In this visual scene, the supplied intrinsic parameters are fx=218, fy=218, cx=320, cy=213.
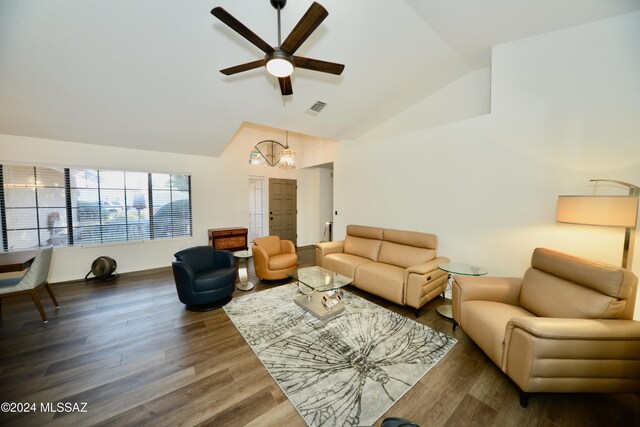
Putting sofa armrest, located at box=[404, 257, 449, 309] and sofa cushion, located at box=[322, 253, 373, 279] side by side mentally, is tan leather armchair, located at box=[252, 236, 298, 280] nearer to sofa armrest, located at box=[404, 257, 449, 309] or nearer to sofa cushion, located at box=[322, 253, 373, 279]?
sofa cushion, located at box=[322, 253, 373, 279]

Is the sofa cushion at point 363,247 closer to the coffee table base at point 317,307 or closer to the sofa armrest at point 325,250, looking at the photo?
the sofa armrest at point 325,250

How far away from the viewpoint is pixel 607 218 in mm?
1809

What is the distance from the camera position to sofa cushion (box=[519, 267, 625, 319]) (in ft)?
5.37

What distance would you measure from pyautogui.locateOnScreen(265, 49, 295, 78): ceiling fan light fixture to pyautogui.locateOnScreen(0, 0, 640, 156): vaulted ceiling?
0.77m

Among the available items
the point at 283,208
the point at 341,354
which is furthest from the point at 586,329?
the point at 283,208

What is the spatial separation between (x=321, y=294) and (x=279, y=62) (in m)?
2.88

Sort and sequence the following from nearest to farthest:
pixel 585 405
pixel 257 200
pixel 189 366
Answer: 1. pixel 585 405
2. pixel 189 366
3. pixel 257 200

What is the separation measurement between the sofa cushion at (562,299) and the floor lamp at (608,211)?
0.57m

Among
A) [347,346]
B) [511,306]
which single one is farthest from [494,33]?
[347,346]

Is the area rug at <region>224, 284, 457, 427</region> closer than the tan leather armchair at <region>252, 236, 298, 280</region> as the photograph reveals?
Yes

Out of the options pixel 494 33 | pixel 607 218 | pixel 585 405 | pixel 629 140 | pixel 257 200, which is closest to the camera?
pixel 585 405

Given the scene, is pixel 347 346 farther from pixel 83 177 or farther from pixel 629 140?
pixel 83 177

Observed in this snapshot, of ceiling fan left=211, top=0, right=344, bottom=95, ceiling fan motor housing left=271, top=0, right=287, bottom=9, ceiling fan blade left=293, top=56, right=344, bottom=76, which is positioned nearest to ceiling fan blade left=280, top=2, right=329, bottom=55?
ceiling fan left=211, top=0, right=344, bottom=95

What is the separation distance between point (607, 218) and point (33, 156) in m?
7.41
